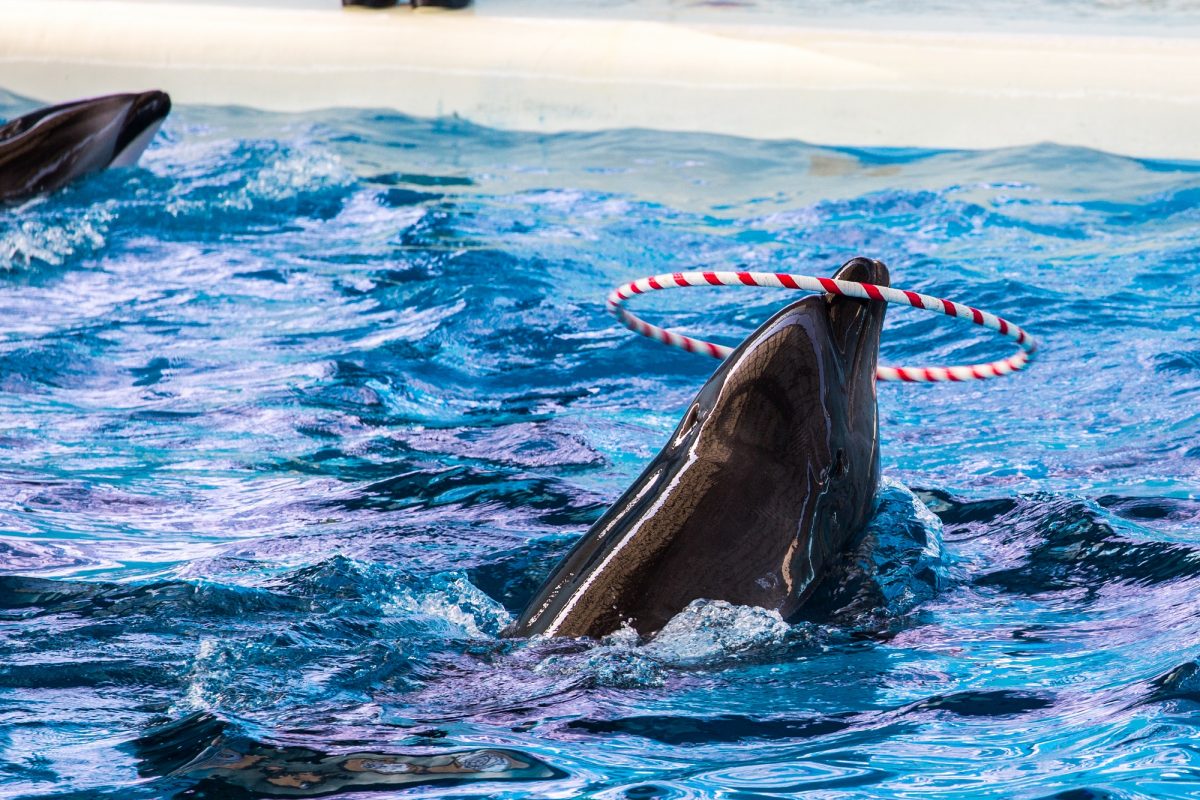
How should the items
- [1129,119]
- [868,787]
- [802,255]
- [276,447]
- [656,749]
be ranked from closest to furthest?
[868,787]
[656,749]
[276,447]
[802,255]
[1129,119]

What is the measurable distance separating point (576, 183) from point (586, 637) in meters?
7.60

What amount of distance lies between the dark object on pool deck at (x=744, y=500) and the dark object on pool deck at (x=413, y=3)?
10753mm

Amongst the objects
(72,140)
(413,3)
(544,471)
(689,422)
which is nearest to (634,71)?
(413,3)

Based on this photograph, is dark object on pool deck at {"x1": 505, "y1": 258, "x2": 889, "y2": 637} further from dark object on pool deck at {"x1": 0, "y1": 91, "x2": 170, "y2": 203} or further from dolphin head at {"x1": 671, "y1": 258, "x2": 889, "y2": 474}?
dark object on pool deck at {"x1": 0, "y1": 91, "x2": 170, "y2": 203}

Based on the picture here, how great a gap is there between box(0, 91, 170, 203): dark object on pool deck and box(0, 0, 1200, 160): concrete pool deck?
3.01 m

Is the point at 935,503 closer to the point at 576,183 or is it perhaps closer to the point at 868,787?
the point at 868,787

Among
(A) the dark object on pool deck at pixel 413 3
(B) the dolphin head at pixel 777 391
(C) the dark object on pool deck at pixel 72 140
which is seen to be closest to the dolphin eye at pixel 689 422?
(B) the dolphin head at pixel 777 391

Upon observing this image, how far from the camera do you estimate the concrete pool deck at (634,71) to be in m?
10.4

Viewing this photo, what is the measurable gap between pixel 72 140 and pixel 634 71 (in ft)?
14.7

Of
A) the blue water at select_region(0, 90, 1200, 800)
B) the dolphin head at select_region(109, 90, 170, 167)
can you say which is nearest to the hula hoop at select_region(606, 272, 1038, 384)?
the blue water at select_region(0, 90, 1200, 800)

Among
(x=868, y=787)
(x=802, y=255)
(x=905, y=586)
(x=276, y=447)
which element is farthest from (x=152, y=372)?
(x=868, y=787)

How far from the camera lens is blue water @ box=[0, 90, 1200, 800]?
9.60 ft

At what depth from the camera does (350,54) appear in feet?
42.4

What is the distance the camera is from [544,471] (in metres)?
5.16
